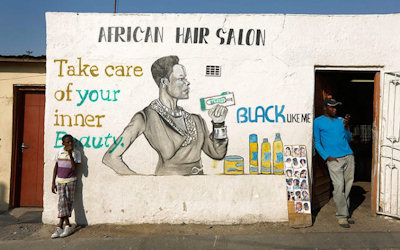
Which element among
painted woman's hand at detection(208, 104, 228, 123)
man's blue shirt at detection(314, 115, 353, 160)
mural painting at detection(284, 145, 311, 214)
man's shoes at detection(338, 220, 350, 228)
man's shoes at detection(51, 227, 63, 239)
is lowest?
man's shoes at detection(51, 227, 63, 239)

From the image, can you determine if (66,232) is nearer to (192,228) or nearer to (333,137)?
(192,228)

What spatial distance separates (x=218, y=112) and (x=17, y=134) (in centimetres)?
394

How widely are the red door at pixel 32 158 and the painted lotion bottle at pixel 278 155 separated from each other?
4396 mm

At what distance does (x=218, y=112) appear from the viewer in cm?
563

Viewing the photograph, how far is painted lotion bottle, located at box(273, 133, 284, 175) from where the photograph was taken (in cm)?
562

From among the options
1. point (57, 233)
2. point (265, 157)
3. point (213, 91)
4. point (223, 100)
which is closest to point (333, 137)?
point (265, 157)

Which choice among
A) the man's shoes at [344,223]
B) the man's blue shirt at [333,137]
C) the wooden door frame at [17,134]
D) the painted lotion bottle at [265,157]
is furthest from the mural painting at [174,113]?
the wooden door frame at [17,134]

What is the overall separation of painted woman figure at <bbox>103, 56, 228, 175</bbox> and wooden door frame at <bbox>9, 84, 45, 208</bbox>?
2266 millimetres

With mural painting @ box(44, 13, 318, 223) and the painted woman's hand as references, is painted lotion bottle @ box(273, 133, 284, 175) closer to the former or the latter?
mural painting @ box(44, 13, 318, 223)

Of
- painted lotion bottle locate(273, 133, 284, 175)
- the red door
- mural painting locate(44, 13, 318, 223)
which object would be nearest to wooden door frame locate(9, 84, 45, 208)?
the red door

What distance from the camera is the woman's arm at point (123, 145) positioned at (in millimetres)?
5656

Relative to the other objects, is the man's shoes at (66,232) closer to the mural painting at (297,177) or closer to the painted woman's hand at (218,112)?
the painted woman's hand at (218,112)

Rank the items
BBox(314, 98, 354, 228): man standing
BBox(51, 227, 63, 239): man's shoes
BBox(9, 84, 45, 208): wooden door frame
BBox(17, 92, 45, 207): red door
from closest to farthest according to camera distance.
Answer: BBox(51, 227, 63, 239): man's shoes → BBox(314, 98, 354, 228): man standing → BBox(9, 84, 45, 208): wooden door frame → BBox(17, 92, 45, 207): red door

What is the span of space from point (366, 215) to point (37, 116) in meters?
6.18
